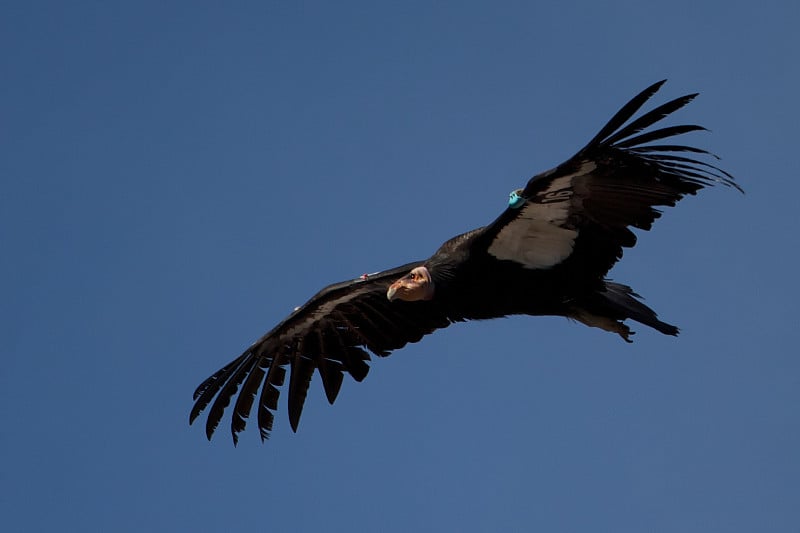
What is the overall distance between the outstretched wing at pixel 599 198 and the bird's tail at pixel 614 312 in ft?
1.24

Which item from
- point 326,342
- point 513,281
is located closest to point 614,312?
point 513,281

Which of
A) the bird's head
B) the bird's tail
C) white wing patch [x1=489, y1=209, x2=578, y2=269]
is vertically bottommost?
the bird's tail

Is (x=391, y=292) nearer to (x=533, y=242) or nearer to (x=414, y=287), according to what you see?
(x=414, y=287)

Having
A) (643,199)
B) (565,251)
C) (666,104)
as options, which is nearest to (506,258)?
(565,251)

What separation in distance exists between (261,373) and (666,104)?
596cm

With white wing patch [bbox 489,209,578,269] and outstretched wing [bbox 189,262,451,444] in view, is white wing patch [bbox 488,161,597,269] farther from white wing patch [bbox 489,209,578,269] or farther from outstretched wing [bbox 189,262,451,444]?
outstretched wing [bbox 189,262,451,444]

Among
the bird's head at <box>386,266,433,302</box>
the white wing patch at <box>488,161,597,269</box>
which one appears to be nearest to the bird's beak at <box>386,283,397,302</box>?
the bird's head at <box>386,266,433,302</box>

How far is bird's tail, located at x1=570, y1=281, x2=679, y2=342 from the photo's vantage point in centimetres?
1439

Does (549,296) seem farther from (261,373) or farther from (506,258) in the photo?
(261,373)

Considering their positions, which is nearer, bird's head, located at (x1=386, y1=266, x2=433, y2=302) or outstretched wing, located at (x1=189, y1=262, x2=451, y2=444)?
bird's head, located at (x1=386, y1=266, x2=433, y2=302)

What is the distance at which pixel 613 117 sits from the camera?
12.8 metres

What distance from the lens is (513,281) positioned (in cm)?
1462

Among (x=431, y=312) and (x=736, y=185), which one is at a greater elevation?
(x=431, y=312)

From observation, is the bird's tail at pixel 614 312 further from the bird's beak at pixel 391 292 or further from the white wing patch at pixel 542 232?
the bird's beak at pixel 391 292
